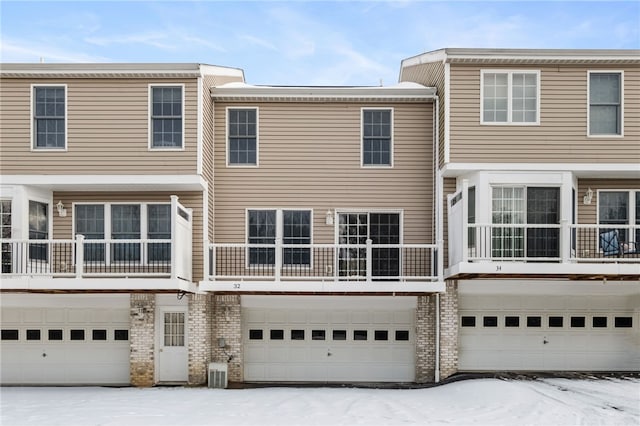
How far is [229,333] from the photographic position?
634 inches

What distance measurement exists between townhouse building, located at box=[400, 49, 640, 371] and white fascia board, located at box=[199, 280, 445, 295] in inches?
35.2

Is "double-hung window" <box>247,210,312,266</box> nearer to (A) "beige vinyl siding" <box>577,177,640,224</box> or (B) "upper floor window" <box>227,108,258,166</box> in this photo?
(B) "upper floor window" <box>227,108,258,166</box>

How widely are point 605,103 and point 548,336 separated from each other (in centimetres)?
637

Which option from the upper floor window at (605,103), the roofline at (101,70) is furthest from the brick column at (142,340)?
the upper floor window at (605,103)

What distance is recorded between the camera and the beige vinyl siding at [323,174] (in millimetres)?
16500

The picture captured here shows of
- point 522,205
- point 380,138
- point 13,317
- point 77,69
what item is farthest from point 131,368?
point 522,205

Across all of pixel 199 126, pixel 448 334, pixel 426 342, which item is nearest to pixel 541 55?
pixel 448 334

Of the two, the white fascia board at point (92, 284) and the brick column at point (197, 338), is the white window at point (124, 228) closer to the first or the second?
the brick column at point (197, 338)

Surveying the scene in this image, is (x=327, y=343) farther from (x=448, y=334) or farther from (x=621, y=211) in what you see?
(x=621, y=211)

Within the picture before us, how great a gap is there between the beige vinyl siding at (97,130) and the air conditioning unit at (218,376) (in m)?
5.24

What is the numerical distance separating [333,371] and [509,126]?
810 cm

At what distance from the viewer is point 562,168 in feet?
49.7

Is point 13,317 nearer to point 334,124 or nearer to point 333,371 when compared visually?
point 333,371

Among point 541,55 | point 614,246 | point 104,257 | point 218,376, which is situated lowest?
point 218,376
